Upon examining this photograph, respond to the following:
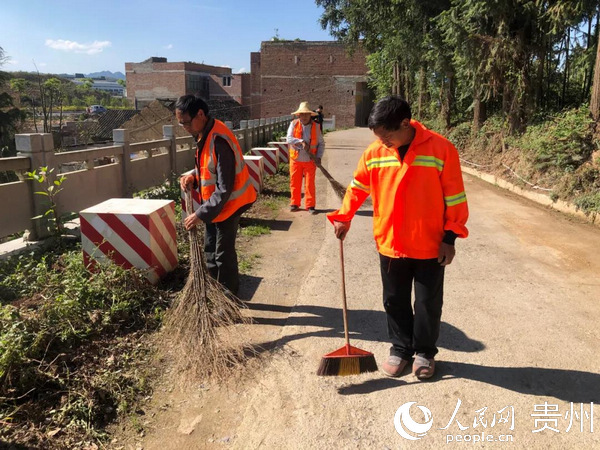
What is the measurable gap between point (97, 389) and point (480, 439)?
2.37 meters

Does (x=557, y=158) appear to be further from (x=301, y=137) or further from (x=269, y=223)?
(x=269, y=223)

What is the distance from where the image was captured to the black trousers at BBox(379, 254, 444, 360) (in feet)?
10.3

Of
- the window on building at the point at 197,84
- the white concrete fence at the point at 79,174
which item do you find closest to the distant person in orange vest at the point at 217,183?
the white concrete fence at the point at 79,174

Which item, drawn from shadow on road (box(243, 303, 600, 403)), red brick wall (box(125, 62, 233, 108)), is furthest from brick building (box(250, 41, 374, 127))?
shadow on road (box(243, 303, 600, 403))

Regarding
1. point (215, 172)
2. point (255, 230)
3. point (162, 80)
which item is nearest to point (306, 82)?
point (162, 80)

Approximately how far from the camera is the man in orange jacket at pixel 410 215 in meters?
2.92

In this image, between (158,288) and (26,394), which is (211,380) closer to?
(26,394)

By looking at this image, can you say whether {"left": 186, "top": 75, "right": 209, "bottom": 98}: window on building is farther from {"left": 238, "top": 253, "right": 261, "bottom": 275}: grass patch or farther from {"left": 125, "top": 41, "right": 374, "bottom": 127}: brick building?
{"left": 238, "top": 253, "right": 261, "bottom": 275}: grass patch

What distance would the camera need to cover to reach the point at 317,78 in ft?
191

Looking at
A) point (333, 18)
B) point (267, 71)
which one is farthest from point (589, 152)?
point (267, 71)

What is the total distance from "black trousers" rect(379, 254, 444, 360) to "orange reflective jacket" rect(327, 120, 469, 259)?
0.37 ft

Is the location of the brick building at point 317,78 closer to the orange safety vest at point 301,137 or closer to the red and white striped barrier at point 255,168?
the red and white striped barrier at point 255,168

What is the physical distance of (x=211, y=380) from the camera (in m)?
3.36

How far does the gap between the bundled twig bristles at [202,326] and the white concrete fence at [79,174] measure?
2862 mm
